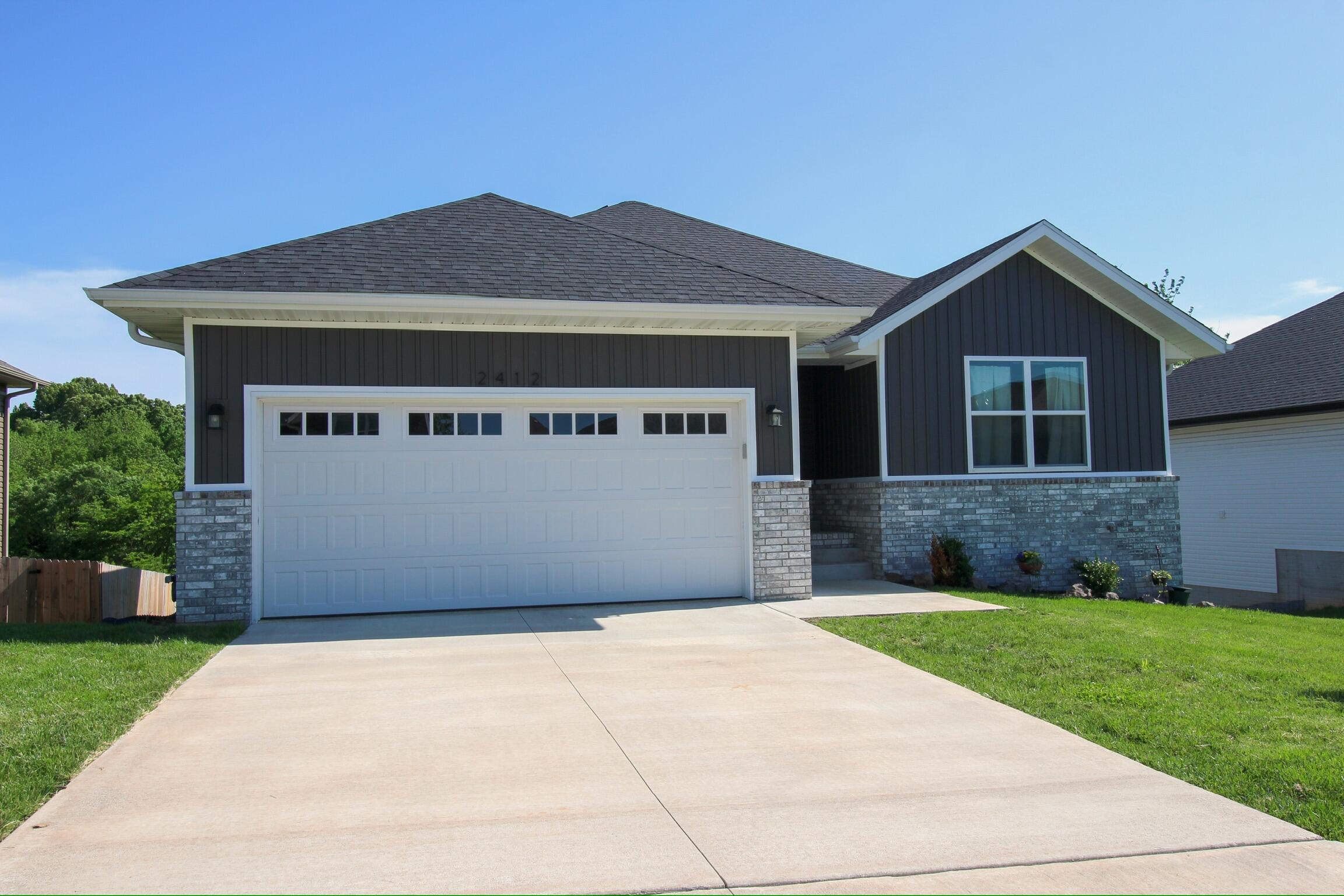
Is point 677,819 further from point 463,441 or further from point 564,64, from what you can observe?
point 564,64

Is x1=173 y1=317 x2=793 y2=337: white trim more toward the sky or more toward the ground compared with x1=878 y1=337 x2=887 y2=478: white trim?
more toward the sky

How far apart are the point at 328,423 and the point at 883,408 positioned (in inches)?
283

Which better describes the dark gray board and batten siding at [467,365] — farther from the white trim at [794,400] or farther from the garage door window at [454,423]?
the garage door window at [454,423]

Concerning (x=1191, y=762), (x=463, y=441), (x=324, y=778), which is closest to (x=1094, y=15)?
(x=463, y=441)

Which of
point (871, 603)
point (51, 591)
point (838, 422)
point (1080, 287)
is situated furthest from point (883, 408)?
point (51, 591)

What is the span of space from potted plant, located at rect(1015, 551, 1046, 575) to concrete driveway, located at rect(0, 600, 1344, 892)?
6.50 meters

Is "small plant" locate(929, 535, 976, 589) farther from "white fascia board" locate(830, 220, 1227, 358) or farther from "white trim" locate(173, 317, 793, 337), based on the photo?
"white trim" locate(173, 317, 793, 337)

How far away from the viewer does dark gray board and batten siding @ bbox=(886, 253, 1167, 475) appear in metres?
13.7

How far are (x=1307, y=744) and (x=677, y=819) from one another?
12.3 ft

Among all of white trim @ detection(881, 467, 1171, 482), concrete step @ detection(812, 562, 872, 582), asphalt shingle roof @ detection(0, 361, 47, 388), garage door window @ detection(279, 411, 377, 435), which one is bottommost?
concrete step @ detection(812, 562, 872, 582)

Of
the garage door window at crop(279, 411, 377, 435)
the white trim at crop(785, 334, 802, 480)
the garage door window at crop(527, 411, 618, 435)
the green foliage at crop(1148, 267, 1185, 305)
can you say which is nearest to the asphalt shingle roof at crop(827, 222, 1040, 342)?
the white trim at crop(785, 334, 802, 480)

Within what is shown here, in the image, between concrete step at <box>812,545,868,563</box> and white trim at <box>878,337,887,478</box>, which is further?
concrete step at <box>812,545,868,563</box>

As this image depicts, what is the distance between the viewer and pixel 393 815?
4.55 metres

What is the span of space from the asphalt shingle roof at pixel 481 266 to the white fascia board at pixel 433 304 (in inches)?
3.5
